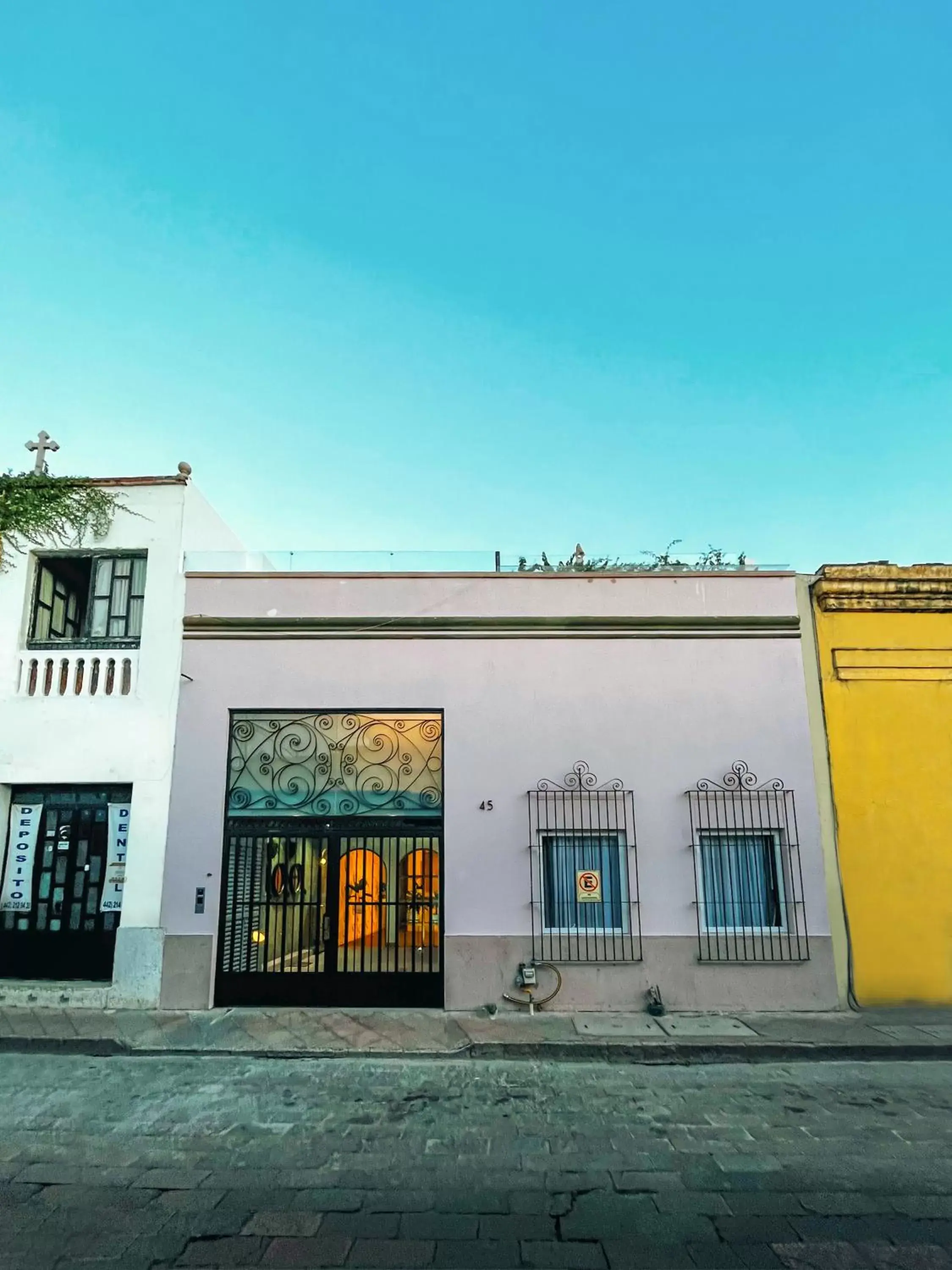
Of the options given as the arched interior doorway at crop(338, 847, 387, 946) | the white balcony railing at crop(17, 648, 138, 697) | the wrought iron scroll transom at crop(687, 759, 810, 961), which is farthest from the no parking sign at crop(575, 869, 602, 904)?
the white balcony railing at crop(17, 648, 138, 697)

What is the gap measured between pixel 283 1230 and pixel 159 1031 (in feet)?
15.8

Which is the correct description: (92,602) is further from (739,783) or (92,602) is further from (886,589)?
(886,589)

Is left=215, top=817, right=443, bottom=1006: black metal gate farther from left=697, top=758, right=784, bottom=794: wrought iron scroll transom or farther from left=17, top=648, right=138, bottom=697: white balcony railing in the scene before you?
left=697, top=758, right=784, bottom=794: wrought iron scroll transom

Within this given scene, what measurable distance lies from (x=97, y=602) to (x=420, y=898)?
Result: 5817 millimetres

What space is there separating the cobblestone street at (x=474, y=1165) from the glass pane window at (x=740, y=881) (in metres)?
2.01

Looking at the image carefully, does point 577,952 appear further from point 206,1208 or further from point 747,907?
point 206,1208

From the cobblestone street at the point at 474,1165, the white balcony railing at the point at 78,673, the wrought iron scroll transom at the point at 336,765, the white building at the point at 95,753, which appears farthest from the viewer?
the white balcony railing at the point at 78,673

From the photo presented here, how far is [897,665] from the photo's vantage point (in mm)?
9961

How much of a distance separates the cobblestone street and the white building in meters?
1.98

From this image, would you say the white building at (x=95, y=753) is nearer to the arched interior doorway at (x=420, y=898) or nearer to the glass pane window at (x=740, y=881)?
the arched interior doorway at (x=420, y=898)

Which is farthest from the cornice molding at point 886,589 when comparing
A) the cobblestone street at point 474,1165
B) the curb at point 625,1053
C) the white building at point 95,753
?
the white building at point 95,753

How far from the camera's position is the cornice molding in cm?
1005

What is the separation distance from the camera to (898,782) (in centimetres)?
962

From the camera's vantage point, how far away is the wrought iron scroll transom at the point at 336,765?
9648mm
